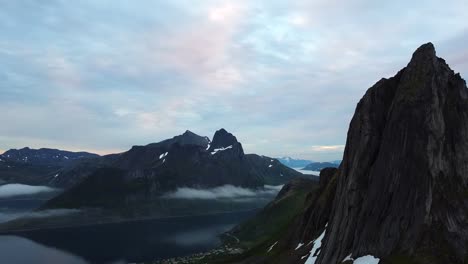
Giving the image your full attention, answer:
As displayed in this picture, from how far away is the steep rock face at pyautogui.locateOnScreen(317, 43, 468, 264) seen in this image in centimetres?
6438

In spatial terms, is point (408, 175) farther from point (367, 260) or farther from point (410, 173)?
point (367, 260)

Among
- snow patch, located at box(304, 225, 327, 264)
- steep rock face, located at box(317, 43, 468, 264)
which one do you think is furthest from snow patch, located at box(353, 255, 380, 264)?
snow patch, located at box(304, 225, 327, 264)

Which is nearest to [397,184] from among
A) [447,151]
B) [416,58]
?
[447,151]

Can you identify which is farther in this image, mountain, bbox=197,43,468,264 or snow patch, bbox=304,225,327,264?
snow patch, bbox=304,225,327,264

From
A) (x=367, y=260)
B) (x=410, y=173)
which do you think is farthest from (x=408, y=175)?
(x=367, y=260)

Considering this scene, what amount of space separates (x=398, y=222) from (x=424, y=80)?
26399 millimetres

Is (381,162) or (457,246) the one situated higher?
(381,162)

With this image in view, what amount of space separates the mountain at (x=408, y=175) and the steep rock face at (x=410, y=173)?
0.53ft

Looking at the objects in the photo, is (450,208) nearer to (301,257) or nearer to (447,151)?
(447,151)

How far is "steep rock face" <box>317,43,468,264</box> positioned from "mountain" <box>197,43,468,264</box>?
162 mm

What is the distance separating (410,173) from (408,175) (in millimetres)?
500

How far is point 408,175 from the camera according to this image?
69.4 m

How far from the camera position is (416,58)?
260 feet

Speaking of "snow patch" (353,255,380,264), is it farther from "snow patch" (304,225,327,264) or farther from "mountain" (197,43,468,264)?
"snow patch" (304,225,327,264)
